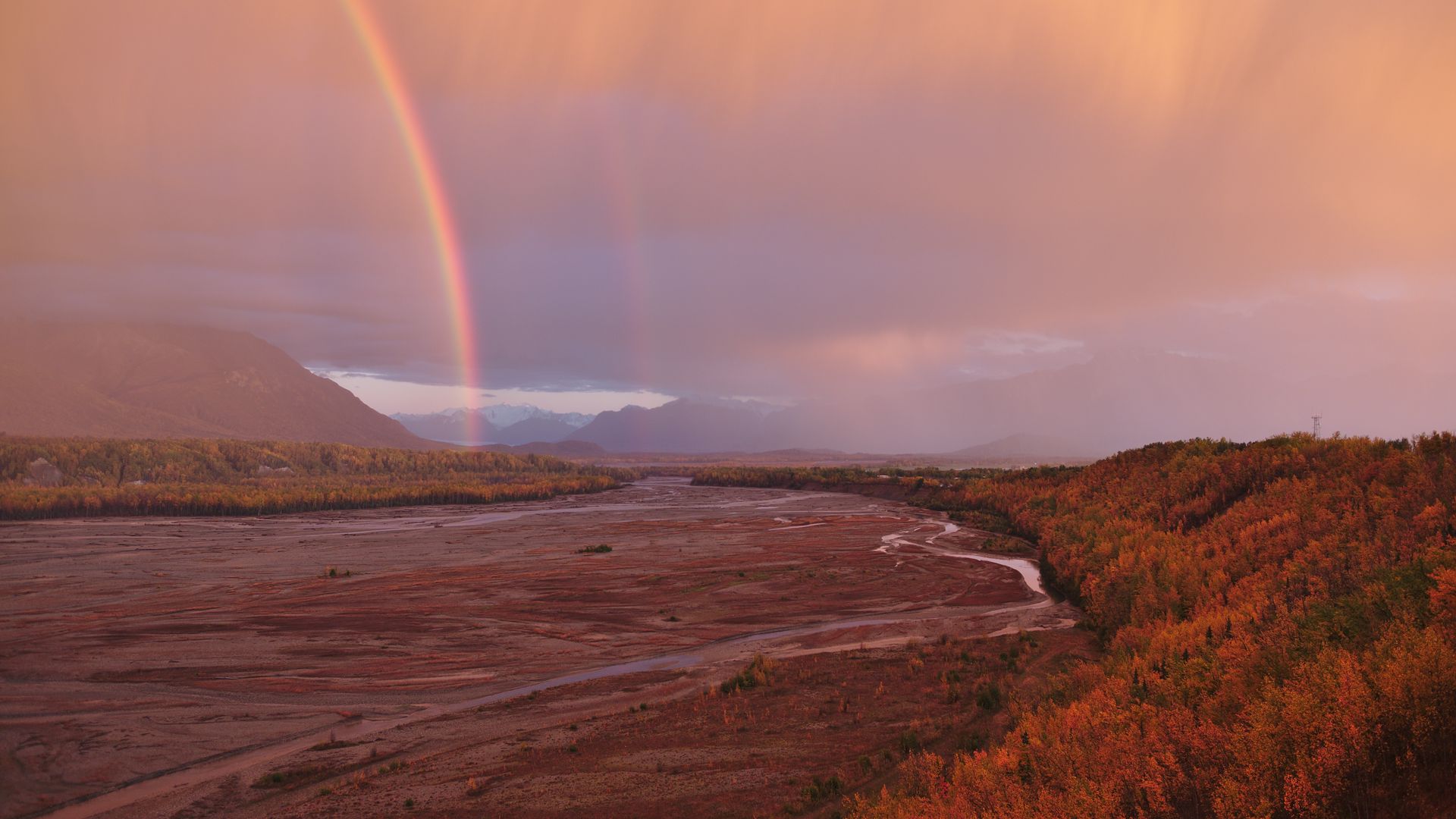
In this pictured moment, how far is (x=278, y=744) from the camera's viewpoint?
63.3ft

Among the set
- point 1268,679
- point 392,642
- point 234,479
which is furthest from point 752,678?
point 234,479

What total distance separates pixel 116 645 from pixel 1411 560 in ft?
135

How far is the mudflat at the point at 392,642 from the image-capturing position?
17.6m

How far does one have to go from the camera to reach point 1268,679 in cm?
1292

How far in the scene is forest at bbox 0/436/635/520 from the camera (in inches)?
3684

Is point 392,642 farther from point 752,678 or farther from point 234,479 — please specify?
point 234,479

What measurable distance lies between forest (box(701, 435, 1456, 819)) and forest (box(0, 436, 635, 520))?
3988 inches

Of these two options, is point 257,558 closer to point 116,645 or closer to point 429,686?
point 116,645

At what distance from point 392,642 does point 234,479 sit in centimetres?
14069

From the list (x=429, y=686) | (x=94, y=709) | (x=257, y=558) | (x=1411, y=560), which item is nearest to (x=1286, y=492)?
(x=1411, y=560)

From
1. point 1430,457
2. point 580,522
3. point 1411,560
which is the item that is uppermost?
point 1430,457

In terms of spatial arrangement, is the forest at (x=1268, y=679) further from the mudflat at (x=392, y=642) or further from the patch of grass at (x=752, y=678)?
the patch of grass at (x=752, y=678)

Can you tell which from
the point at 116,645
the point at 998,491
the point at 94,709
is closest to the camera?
the point at 94,709

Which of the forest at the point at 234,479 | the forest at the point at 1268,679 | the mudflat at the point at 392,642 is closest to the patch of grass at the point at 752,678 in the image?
the mudflat at the point at 392,642
